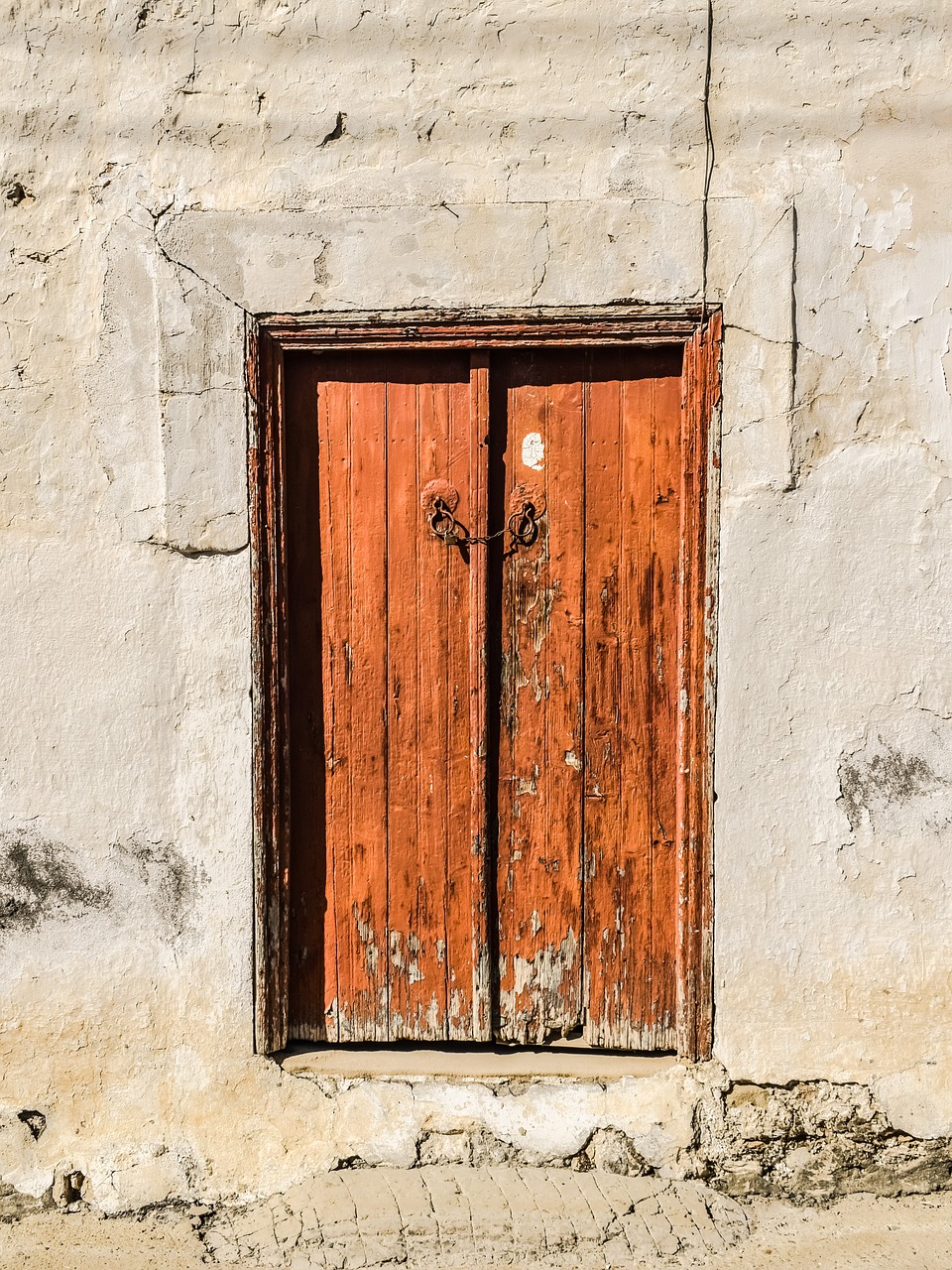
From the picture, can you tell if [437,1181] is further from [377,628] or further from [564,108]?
[564,108]

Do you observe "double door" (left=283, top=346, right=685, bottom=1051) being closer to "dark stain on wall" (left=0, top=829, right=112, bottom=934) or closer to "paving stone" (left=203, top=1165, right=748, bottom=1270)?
"paving stone" (left=203, top=1165, right=748, bottom=1270)

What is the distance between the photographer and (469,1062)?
307cm

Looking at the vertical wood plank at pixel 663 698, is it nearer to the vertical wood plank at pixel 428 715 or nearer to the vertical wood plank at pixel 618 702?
the vertical wood plank at pixel 618 702

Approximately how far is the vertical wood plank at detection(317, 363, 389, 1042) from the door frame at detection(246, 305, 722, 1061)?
0.13 metres

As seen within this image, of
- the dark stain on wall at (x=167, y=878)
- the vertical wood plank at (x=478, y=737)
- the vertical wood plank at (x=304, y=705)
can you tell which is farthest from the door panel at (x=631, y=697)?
the dark stain on wall at (x=167, y=878)

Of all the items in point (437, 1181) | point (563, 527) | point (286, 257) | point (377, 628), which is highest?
point (286, 257)

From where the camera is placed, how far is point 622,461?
3008mm

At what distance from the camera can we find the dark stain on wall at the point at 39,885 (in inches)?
118

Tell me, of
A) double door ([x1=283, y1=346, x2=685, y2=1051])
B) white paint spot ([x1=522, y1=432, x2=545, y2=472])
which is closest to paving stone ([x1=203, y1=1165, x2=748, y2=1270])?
double door ([x1=283, y1=346, x2=685, y2=1051])

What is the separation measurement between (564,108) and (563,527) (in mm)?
1126

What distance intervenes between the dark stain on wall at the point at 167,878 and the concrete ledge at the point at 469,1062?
0.51m

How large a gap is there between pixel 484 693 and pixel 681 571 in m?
0.66

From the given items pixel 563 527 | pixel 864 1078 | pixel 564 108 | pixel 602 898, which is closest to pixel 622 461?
pixel 563 527

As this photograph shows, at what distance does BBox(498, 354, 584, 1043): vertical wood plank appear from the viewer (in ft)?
9.89
